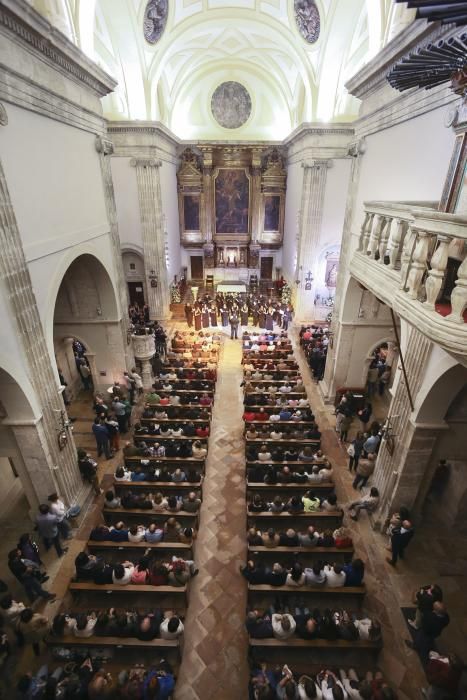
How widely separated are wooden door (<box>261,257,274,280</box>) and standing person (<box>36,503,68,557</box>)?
20.3 meters

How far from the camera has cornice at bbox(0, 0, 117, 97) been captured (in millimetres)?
5582

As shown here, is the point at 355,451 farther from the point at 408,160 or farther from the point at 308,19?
the point at 308,19

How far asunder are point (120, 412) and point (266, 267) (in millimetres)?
17078

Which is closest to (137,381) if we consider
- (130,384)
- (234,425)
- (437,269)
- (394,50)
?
(130,384)

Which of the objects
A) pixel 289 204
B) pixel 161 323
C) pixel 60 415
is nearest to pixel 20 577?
pixel 60 415

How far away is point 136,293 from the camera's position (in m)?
18.6

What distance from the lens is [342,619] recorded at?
573 centimetres

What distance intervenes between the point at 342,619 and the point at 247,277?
2106 cm

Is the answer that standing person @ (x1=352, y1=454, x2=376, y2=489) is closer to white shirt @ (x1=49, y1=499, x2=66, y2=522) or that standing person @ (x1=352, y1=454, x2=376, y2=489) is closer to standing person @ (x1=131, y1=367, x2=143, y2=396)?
white shirt @ (x1=49, y1=499, x2=66, y2=522)

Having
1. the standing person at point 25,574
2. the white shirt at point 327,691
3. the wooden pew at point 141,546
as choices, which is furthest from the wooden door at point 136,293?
the white shirt at point 327,691

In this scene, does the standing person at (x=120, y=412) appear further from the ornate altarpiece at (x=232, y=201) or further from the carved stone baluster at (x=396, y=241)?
the ornate altarpiece at (x=232, y=201)

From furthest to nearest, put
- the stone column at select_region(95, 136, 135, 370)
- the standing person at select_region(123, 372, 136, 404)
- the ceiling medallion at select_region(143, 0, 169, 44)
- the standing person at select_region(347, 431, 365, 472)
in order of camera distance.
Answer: the ceiling medallion at select_region(143, 0, 169, 44) < the standing person at select_region(123, 372, 136, 404) < the stone column at select_region(95, 136, 135, 370) < the standing person at select_region(347, 431, 365, 472)

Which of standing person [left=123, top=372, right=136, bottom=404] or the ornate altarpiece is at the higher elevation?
the ornate altarpiece

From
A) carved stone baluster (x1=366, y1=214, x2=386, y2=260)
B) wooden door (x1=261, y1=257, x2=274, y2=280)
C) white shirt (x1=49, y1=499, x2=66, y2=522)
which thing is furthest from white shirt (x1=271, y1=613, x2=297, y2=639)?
wooden door (x1=261, y1=257, x2=274, y2=280)
